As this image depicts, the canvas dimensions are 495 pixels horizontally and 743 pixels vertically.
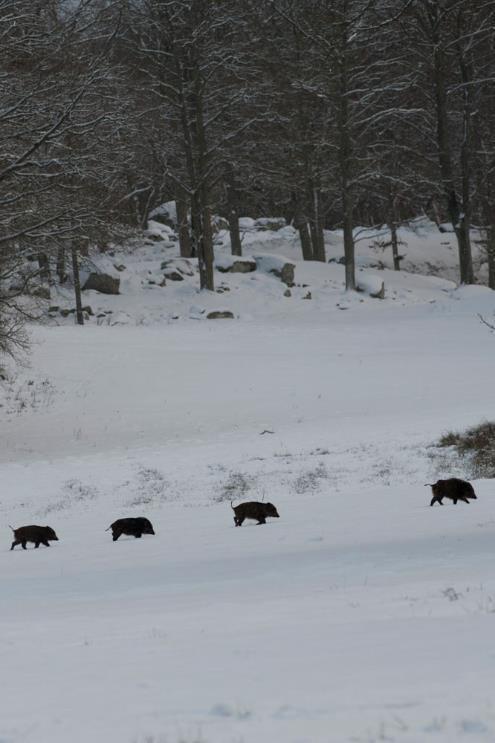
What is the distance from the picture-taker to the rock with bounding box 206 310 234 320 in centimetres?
3472

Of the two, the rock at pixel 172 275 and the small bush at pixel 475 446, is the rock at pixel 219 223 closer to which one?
the rock at pixel 172 275

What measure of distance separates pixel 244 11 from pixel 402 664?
37538 millimetres

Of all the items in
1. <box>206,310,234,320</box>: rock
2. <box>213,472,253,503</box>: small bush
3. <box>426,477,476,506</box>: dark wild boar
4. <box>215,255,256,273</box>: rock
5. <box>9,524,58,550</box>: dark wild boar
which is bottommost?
<box>213,472,253,503</box>: small bush

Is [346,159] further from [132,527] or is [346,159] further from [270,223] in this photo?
[132,527]

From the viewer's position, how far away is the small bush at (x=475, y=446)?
14.5 metres

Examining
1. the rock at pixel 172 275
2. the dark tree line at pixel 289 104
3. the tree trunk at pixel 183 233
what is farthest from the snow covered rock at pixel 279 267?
the rock at pixel 172 275

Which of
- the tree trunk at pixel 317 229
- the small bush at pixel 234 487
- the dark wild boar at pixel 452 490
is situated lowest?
the small bush at pixel 234 487

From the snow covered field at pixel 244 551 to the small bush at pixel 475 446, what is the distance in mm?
598

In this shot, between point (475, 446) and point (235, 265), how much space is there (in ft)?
84.4

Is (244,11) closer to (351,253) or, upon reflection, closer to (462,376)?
(351,253)

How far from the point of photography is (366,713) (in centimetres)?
350

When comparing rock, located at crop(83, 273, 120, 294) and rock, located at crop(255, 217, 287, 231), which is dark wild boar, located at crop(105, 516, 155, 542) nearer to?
rock, located at crop(83, 273, 120, 294)

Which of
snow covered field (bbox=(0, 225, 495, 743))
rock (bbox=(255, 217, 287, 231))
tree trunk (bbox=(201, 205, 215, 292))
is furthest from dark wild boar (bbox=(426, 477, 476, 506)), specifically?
rock (bbox=(255, 217, 287, 231))

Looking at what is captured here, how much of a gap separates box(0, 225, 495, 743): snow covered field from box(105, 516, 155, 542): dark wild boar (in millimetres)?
107
